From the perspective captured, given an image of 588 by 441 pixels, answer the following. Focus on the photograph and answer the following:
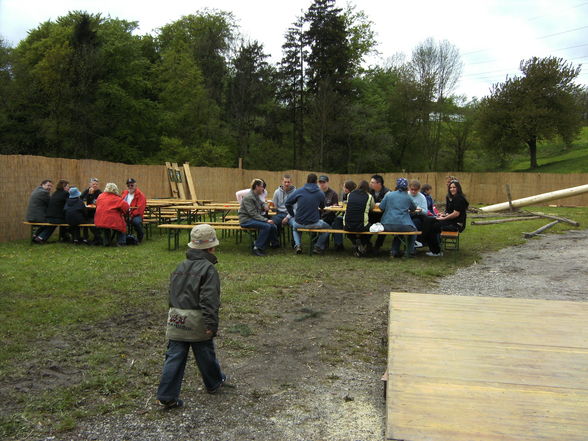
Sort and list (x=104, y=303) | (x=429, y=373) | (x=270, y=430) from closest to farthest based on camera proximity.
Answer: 1. (x=429, y=373)
2. (x=270, y=430)
3. (x=104, y=303)

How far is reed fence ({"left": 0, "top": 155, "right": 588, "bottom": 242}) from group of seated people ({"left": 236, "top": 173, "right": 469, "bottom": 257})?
6010 mm

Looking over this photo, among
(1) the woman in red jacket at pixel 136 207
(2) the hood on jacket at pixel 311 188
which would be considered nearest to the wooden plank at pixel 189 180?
(1) the woman in red jacket at pixel 136 207

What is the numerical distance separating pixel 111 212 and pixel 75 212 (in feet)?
3.21

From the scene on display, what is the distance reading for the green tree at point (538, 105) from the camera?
3947 cm

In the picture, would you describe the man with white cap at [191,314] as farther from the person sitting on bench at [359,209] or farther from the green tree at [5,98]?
the green tree at [5,98]

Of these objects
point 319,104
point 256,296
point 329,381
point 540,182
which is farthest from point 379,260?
point 319,104

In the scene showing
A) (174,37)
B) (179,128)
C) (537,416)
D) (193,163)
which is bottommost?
(537,416)

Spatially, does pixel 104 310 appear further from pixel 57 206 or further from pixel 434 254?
pixel 434 254

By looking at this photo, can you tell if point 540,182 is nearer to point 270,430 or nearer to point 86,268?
point 86,268

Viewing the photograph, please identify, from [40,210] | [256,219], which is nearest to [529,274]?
[256,219]

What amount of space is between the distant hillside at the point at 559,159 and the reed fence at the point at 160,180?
1018 cm

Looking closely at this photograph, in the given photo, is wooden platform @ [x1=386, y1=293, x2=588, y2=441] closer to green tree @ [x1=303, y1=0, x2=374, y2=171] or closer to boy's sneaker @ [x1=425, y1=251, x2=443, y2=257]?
boy's sneaker @ [x1=425, y1=251, x2=443, y2=257]

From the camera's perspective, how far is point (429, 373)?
10.9 ft

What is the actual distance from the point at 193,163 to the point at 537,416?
137 ft
